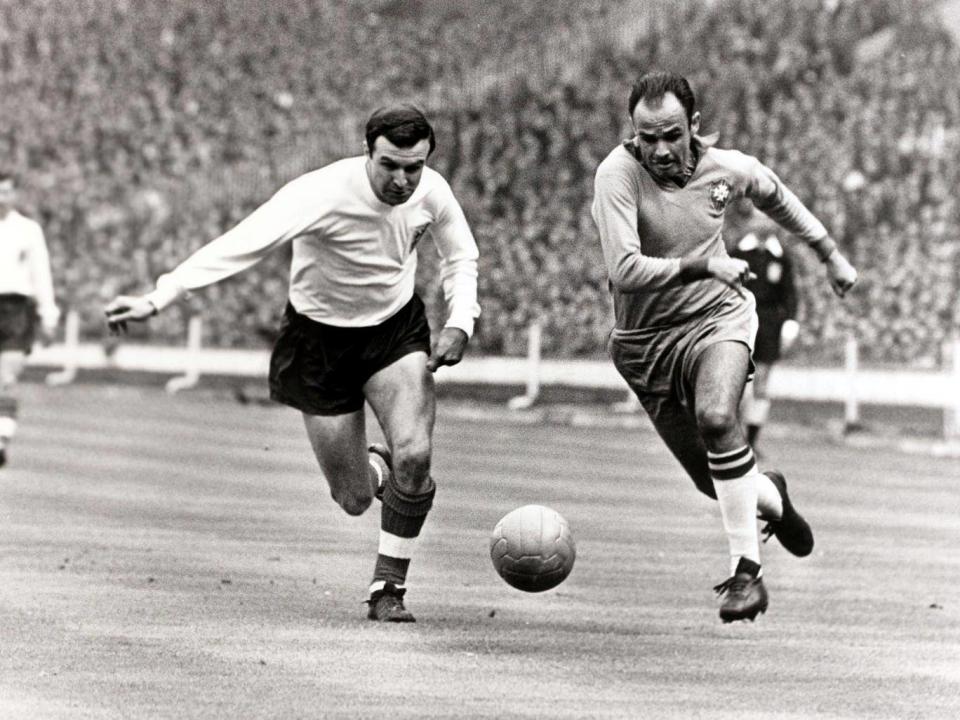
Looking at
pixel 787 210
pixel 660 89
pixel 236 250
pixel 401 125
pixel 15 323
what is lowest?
pixel 15 323

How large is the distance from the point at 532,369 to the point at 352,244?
20141 mm

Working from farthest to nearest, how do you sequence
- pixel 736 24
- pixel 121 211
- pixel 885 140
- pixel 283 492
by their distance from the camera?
pixel 121 211 → pixel 736 24 → pixel 885 140 → pixel 283 492

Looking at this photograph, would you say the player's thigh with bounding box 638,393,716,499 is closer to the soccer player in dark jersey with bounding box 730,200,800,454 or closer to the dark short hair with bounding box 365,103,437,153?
the dark short hair with bounding box 365,103,437,153

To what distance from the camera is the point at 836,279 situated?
1013cm

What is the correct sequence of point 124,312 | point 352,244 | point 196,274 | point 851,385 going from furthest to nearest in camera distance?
point 851,385
point 352,244
point 196,274
point 124,312

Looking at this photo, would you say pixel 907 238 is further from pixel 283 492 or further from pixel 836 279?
pixel 836 279

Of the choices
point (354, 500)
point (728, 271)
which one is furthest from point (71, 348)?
point (728, 271)

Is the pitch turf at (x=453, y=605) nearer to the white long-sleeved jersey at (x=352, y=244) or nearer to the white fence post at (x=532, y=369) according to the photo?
the white long-sleeved jersey at (x=352, y=244)

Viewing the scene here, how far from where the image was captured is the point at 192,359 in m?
36.1

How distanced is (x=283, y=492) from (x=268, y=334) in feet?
58.1

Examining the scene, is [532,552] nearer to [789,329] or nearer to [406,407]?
[406,407]

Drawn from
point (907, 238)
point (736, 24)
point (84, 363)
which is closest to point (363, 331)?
point (907, 238)

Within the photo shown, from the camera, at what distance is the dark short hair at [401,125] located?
9305 mm

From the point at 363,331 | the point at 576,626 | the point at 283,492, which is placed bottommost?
the point at 283,492
